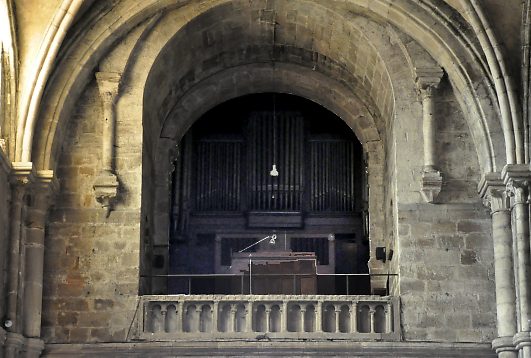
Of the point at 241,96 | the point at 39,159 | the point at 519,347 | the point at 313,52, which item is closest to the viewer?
the point at 519,347

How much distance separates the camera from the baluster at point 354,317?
A: 67.6ft

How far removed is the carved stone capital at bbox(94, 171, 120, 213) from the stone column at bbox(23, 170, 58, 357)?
2.26ft

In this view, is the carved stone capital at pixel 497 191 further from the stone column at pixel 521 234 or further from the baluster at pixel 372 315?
the baluster at pixel 372 315

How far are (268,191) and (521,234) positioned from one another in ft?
25.7

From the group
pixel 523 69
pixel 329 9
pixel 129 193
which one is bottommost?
pixel 129 193

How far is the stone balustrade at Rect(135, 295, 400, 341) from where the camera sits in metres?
20.5

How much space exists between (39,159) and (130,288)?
256 centimetres

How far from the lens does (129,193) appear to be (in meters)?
21.2

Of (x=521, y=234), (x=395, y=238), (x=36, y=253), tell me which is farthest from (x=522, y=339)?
(x=36, y=253)

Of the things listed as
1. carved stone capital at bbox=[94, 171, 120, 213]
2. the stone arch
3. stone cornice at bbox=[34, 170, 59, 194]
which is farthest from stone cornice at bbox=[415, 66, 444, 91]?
stone cornice at bbox=[34, 170, 59, 194]

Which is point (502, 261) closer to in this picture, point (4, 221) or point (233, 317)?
point (233, 317)

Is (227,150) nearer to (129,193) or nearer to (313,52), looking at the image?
(313,52)

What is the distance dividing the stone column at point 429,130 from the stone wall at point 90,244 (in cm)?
473

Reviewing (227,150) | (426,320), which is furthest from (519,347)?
(227,150)
